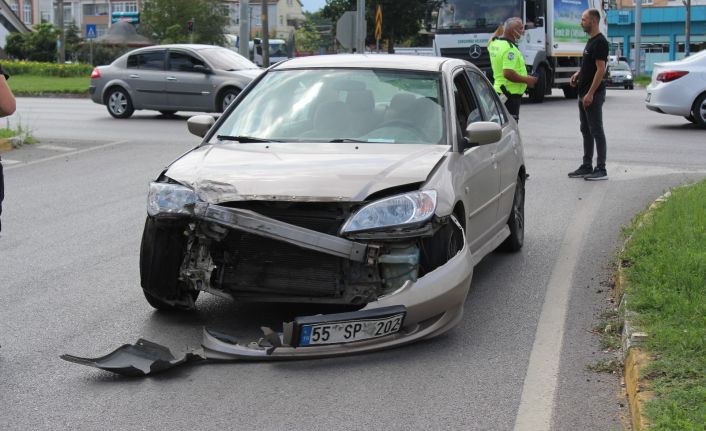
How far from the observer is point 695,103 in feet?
65.1

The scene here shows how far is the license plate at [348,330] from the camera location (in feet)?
17.6

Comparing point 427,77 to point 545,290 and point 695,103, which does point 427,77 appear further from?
point 695,103

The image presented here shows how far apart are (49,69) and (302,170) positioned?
4241 cm

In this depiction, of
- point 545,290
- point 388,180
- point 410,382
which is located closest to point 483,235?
point 545,290

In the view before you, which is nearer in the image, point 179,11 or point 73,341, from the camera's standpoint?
point 73,341

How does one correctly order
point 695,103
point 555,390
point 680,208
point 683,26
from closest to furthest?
point 555,390, point 680,208, point 695,103, point 683,26

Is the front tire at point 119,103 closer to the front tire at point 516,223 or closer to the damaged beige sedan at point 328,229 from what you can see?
the front tire at point 516,223

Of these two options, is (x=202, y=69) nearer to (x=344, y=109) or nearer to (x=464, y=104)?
(x=464, y=104)

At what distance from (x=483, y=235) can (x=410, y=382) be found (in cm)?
218

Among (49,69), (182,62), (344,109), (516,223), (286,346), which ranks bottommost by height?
(286,346)

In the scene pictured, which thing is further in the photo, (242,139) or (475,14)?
(475,14)

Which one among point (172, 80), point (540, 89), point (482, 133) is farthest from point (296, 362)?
point (540, 89)

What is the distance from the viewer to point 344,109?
23.1 feet

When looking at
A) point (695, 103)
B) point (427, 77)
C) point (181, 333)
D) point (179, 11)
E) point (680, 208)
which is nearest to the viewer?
point (181, 333)
